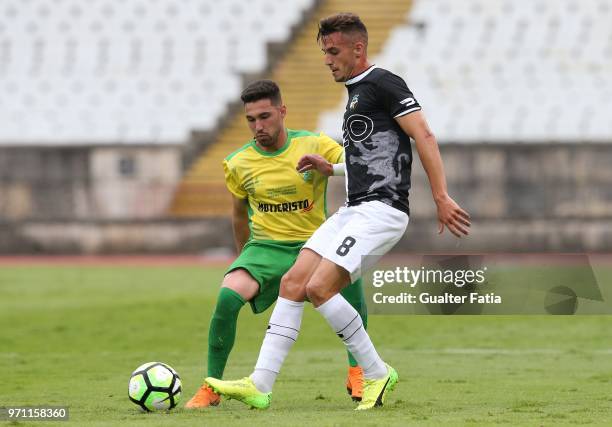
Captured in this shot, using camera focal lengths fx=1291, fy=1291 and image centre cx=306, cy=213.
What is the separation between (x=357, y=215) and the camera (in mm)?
6422

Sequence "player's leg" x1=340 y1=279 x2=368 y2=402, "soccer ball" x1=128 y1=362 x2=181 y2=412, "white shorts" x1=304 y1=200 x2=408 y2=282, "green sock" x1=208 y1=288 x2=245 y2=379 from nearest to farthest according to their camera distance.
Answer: "white shorts" x1=304 y1=200 x2=408 y2=282
"soccer ball" x1=128 y1=362 x2=181 y2=412
"green sock" x1=208 y1=288 x2=245 y2=379
"player's leg" x1=340 y1=279 x2=368 y2=402

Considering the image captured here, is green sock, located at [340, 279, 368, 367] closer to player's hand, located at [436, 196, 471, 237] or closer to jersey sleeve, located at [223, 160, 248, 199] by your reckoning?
jersey sleeve, located at [223, 160, 248, 199]

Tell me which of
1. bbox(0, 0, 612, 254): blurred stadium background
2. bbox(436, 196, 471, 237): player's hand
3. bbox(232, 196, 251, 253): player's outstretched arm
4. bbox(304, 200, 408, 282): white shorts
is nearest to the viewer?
bbox(436, 196, 471, 237): player's hand

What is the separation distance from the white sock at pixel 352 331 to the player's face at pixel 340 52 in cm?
114

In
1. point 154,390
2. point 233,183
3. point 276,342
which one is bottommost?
point 154,390

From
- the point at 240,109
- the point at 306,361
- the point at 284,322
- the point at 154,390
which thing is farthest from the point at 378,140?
the point at 240,109

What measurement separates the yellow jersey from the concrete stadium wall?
566 inches

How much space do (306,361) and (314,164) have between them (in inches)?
128

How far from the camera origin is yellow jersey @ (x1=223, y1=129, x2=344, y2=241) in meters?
7.42

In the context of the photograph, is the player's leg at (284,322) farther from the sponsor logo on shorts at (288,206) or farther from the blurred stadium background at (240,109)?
the blurred stadium background at (240,109)

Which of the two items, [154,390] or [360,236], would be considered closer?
[360,236]

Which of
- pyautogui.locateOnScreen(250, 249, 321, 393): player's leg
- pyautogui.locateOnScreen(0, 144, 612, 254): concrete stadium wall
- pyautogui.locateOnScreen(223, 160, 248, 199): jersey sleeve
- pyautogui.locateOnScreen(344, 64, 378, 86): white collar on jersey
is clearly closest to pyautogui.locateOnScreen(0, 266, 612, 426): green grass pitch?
pyautogui.locateOnScreen(250, 249, 321, 393): player's leg

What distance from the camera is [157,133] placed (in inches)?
1036

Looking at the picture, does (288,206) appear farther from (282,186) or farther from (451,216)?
(451,216)
